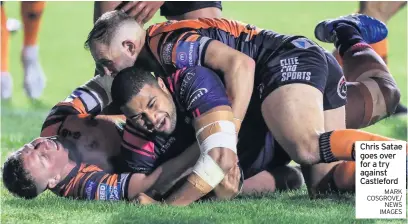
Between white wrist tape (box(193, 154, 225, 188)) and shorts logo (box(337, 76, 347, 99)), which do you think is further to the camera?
shorts logo (box(337, 76, 347, 99))

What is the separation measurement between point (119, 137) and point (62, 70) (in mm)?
7887

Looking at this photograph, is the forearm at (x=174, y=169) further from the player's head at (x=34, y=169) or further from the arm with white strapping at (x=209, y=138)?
the player's head at (x=34, y=169)

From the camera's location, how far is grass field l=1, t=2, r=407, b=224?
19.6 ft

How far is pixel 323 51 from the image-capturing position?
6.87 meters

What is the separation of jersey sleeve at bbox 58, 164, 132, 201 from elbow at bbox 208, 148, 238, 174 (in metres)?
0.63

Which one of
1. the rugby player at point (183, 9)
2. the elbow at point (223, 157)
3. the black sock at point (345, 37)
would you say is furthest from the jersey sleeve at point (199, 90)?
the black sock at point (345, 37)

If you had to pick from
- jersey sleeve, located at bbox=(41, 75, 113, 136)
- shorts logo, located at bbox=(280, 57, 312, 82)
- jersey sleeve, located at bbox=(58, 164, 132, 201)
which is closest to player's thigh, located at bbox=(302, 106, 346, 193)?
shorts logo, located at bbox=(280, 57, 312, 82)

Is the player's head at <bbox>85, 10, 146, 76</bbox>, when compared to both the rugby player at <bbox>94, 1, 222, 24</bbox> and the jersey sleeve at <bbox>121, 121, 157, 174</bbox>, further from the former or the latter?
the rugby player at <bbox>94, 1, 222, 24</bbox>

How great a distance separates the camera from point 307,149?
6.34m

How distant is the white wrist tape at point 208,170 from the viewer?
6059 mm

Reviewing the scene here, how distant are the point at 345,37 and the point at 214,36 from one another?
1.24 m

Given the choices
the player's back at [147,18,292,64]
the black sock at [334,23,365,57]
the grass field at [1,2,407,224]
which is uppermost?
the player's back at [147,18,292,64]

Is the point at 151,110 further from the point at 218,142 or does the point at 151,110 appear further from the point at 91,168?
the point at 91,168

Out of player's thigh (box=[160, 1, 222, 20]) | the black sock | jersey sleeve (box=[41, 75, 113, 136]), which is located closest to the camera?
jersey sleeve (box=[41, 75, 113, 136])
